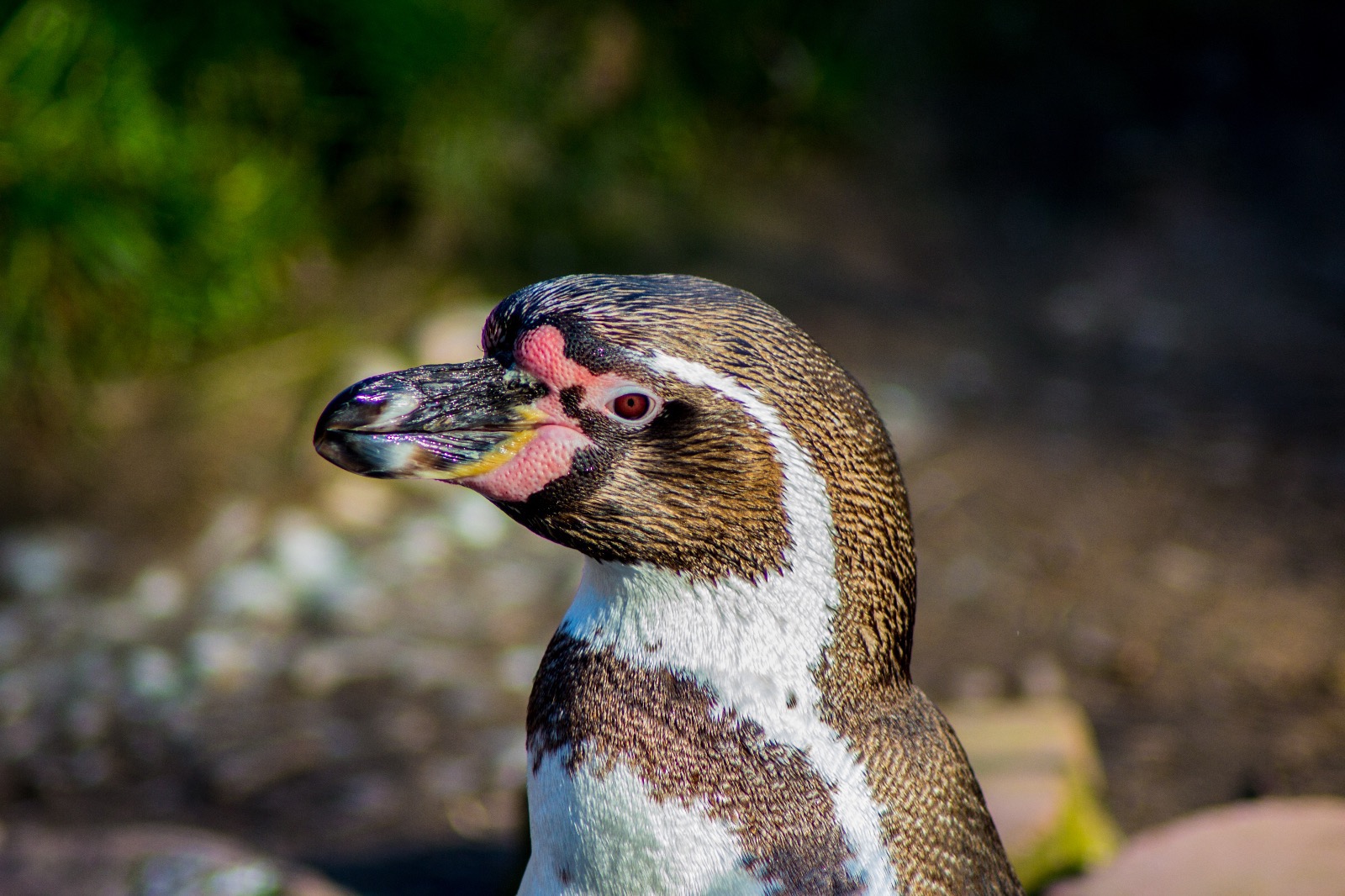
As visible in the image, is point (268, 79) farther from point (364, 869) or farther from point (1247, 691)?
point (1247, 691)

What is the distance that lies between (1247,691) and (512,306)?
2.51m

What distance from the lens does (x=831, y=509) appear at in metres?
1.28

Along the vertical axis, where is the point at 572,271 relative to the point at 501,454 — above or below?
Result: below

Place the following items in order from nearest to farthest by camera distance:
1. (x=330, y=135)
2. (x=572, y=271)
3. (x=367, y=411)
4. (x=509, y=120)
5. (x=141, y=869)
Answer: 1. (x=367, y=411)
2. (x=141, y=869)
3. (x=330, y=135)
4. (x=572, y=271)
5. (x=509, y=120)

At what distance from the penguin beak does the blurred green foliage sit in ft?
10.3

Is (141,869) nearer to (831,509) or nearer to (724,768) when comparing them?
(724,768)

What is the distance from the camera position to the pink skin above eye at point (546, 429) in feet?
4.14

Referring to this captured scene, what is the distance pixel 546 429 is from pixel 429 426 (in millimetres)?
110

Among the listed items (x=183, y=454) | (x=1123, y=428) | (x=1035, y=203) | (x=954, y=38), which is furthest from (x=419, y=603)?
(x=954, y=38)

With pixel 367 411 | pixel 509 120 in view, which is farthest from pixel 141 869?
pixel 509 120

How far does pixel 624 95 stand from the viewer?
17.3 ft

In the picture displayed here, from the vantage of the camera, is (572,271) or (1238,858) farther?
(572,271)

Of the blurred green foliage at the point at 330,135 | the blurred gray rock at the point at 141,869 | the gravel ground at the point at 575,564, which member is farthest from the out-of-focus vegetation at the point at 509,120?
the blurred gray rock at the point at 141,869

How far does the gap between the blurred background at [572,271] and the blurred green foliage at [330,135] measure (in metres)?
0.01
